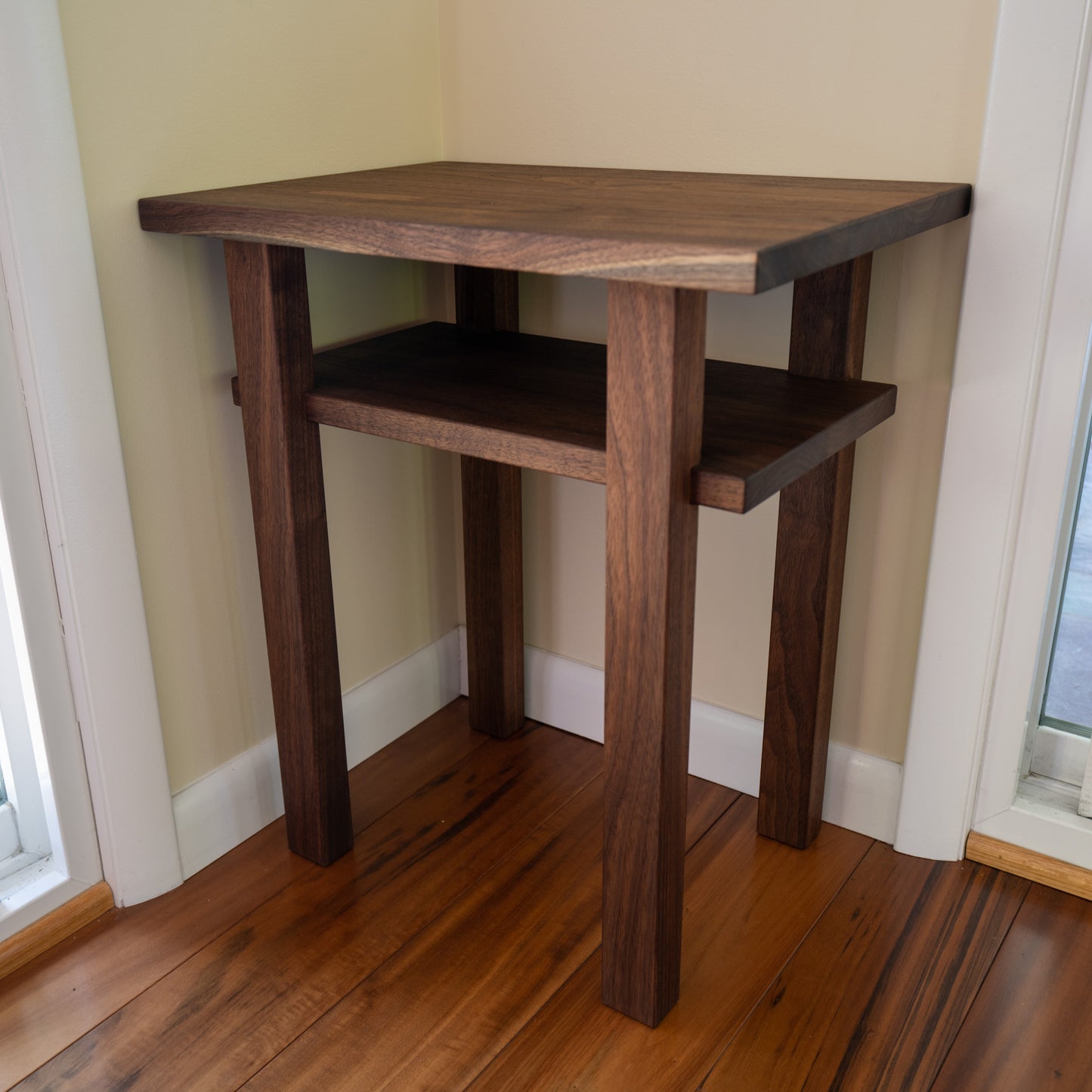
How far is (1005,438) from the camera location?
51.2 inches

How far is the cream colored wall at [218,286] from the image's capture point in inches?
48.9

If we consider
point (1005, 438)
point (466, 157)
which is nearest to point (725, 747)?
point (1005, 438)

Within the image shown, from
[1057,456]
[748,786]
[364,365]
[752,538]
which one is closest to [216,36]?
[364,365]

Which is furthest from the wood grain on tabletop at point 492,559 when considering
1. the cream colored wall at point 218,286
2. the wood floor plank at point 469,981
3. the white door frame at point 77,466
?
the white door frame at point 77,466

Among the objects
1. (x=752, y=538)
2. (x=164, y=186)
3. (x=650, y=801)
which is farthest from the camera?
(x=752, y=538)

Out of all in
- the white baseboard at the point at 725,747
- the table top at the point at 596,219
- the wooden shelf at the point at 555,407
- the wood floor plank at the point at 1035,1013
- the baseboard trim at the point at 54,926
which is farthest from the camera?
the white baseboard at the point at 725,747

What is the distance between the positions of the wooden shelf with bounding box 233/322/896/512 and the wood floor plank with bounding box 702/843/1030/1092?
2.04ft

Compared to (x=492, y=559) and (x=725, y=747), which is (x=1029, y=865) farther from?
(x=492, y=559)

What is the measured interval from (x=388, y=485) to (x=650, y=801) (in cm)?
74

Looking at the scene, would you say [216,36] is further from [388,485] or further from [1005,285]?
[1005,285]

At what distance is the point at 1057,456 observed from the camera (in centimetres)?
130

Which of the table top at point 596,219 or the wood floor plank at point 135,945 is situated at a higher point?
the table top at point 596,219

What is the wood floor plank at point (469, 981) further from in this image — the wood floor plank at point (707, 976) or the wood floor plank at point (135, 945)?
the wood floor plank at point (135, 945)

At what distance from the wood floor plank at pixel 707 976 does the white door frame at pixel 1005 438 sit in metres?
0.17
